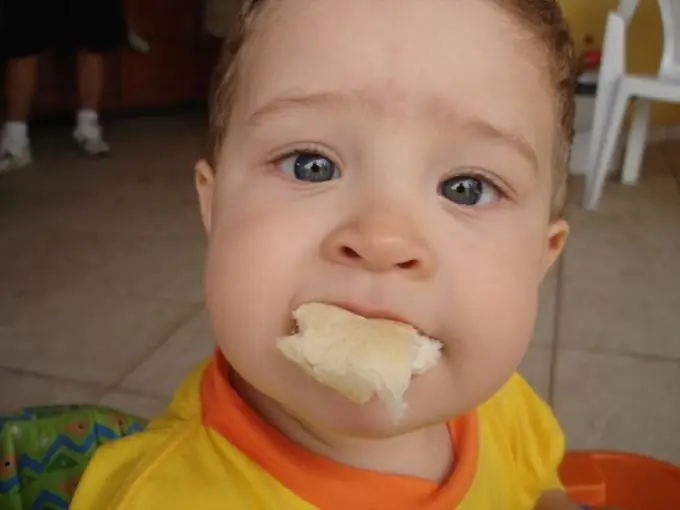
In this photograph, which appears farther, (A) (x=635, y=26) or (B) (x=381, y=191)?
(A) (x=635, y=26)

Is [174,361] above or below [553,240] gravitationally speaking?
below

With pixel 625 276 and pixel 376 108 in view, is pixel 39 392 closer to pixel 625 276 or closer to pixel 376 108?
pixel 376 108

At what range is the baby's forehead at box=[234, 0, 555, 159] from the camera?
0.40 m

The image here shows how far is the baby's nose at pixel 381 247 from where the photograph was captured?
37 centimetres

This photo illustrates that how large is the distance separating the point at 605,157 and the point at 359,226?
1.60m

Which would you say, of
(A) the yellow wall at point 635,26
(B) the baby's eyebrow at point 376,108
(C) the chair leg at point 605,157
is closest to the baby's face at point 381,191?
(B) the baby's eyebrow at point 376,108

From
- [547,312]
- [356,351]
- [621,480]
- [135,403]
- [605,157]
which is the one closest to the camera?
[356,351]

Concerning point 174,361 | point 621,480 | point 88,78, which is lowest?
point 88,78

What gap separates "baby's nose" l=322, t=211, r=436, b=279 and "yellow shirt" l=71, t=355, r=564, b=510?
140 millimetres

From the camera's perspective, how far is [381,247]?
14.5 inches

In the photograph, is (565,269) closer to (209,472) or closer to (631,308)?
(631,308)

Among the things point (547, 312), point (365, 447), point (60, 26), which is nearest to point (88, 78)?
point (60, 26)

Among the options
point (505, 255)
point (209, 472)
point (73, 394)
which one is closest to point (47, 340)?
point (73, 394)

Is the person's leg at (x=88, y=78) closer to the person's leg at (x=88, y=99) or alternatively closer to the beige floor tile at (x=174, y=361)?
the person's leg at (x=88, y=99)
